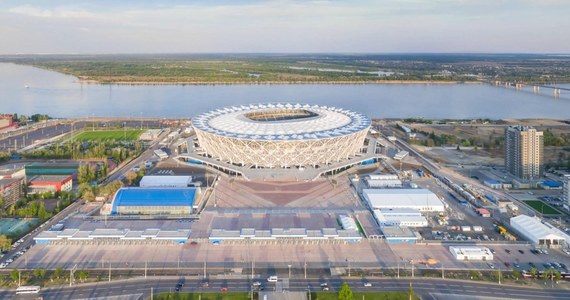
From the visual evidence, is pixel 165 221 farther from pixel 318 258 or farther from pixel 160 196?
pixel 318 258

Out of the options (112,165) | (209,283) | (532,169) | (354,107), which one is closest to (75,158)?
(112,165)

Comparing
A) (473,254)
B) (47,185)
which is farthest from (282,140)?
(47,185)

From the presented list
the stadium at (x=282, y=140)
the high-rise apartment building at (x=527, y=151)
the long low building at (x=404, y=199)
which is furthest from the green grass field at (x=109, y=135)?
the high-rise apartment building at (x=527, y=151)

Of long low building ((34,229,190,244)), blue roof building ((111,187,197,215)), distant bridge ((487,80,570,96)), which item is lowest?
long low building ((34,229,190,244))

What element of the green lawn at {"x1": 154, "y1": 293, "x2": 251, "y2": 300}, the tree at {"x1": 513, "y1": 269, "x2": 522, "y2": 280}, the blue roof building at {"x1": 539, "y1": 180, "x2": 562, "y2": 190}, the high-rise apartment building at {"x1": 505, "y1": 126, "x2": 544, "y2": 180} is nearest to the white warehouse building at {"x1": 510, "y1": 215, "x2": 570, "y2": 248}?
the tree at {"x1": 513, "y1": 269, "x2": 522, "y2": 280}

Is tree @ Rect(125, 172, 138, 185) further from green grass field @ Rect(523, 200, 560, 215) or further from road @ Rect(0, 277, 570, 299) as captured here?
green grass field @ Rect(523, 200, 560, 215)

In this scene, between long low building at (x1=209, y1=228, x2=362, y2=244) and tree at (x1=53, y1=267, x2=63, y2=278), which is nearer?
tree at (x1=53, y1=267, x2=63, y2=278)
